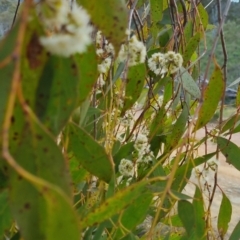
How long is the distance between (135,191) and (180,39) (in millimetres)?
472

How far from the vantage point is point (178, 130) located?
714mm

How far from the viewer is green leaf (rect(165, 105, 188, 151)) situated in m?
0.70

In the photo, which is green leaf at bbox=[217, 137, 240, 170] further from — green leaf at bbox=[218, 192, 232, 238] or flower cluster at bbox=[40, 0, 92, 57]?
flower cluster at bbox=[40, 0, 92, 57]

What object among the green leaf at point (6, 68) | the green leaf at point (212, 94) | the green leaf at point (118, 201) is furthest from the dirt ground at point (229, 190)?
the green leaf at point (6, 68)

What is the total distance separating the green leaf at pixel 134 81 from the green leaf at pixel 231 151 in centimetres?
15

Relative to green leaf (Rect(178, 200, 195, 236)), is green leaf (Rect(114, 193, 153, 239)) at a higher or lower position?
higher

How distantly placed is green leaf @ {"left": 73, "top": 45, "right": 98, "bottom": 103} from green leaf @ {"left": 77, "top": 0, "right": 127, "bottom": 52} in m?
0.02

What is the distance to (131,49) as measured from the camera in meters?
0.47

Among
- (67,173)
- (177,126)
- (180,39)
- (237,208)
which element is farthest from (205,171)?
(237,208)

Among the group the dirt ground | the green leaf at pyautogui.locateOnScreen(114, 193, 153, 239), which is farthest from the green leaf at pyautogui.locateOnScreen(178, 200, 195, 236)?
the dirt ground

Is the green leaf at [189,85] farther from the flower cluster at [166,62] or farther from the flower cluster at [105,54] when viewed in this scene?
the flower cluster at [105,54]

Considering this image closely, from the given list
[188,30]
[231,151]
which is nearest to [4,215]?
[231,151]

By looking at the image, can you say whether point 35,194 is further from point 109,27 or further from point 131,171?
point 131,171

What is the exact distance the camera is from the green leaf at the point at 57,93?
30cm
